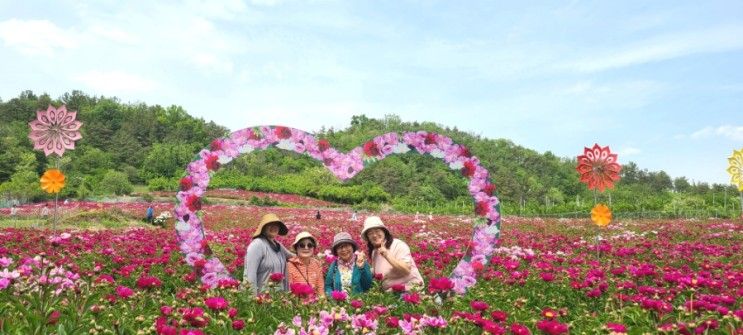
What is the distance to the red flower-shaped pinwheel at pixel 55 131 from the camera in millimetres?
9461

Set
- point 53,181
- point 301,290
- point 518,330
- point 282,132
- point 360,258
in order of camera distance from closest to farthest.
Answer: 1. point 518,330
2. point 301,290
3. point 360,258
4. point 282,132
5. point 53,181

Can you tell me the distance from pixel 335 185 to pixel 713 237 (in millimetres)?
31488

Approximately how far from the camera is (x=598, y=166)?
28.8ft

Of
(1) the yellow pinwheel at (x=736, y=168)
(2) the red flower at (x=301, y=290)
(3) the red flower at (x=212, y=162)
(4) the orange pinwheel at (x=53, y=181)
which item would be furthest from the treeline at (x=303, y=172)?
(2) the red flower at (x=301, y=290)

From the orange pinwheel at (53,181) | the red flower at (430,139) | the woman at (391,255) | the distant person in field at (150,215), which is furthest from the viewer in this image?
the distant person in field at (150,215)

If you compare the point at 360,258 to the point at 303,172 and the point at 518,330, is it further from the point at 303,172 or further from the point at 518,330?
the point at 303,172

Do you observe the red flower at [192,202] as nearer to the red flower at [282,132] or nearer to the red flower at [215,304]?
the red flower at [282,132]

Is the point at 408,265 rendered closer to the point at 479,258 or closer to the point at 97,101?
the point at 479,258

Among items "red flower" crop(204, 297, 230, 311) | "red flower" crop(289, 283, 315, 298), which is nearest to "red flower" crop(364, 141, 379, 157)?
"red flower" crop(289, 283, 315, 298)

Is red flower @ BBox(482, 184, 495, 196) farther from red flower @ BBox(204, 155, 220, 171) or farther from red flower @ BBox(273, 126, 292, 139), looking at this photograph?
red flower @ BBox(204, 155, 220, 171)

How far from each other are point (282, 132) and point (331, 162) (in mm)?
637

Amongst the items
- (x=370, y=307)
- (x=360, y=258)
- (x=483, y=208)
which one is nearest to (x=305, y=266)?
(x=360, y=258)

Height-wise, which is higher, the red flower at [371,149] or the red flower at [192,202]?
the red flower at [371,149]

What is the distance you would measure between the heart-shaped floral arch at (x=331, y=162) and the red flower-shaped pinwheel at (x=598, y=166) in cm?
300
